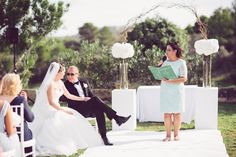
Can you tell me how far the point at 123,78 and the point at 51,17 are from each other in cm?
518

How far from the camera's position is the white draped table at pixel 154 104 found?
10.0 metres

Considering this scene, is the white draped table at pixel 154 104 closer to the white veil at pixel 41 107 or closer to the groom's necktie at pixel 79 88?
the groom's necktie at pixel 79 88

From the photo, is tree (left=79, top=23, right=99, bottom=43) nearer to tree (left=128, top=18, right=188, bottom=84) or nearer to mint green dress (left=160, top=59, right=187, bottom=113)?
tree (left=128, top=18, right=188, bottom=84)

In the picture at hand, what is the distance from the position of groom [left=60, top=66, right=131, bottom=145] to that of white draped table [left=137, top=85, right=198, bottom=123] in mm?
2400

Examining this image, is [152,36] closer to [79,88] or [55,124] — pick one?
[79,88]

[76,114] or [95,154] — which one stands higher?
[76,114]

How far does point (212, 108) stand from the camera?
29.5 ft

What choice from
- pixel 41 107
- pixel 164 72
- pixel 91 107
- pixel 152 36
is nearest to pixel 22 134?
pixel 41 107

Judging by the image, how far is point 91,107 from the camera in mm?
7836

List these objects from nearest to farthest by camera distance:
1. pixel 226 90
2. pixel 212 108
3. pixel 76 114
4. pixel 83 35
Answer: pixel 76 114, pixel 212 108, pixel 226 90, pixel 83 35

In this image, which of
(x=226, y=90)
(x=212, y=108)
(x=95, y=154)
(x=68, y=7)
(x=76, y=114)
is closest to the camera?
(x=95, y=154)

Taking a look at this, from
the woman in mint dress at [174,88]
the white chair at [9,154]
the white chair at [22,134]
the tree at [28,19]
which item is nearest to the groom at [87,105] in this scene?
the woman in mint dress at [174,88]

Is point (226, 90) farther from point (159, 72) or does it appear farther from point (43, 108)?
point (43, 108)

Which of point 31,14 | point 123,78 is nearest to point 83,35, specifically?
point 31,14
